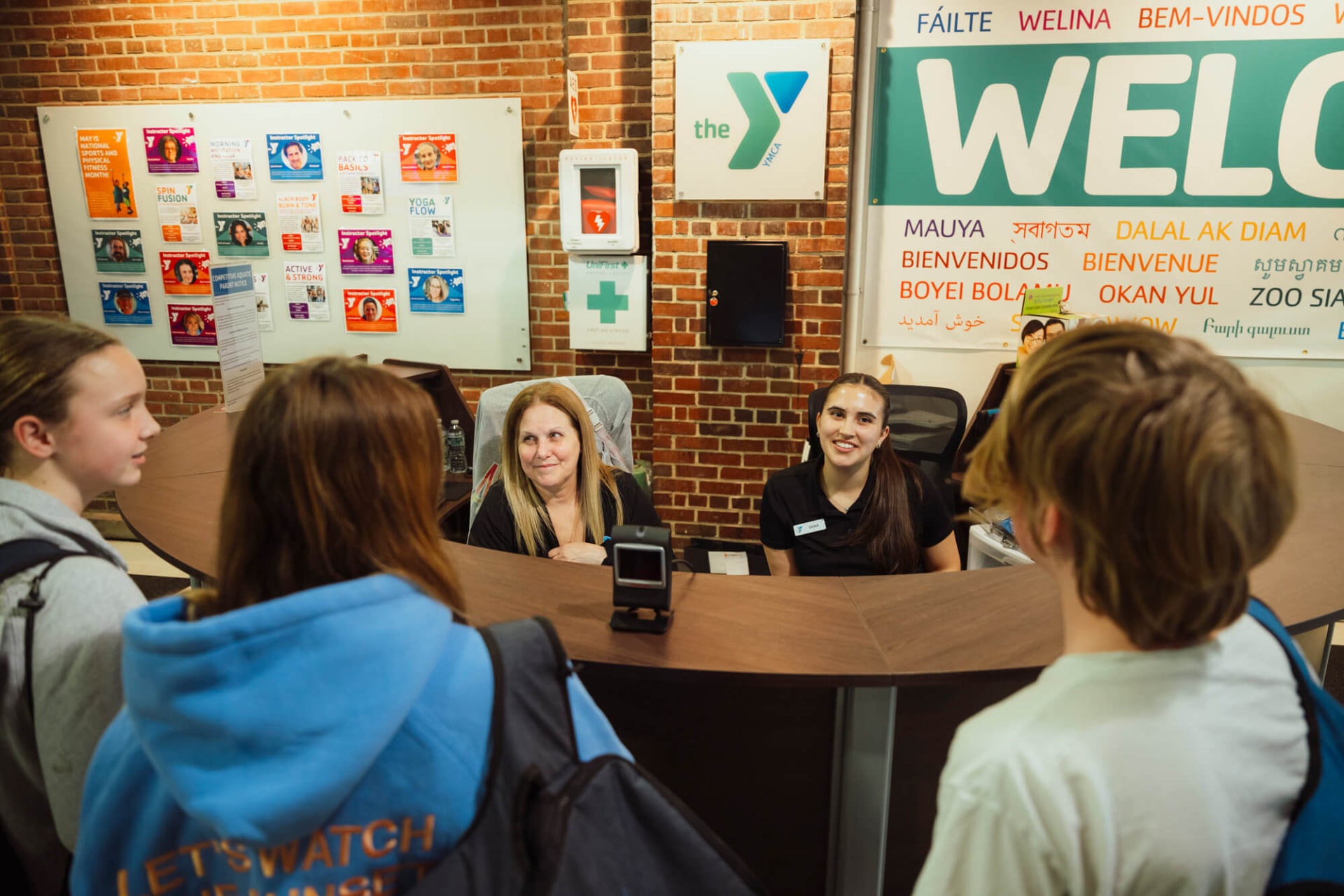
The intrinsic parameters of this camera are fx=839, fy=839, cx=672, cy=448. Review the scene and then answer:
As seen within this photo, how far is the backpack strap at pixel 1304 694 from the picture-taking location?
0.69 meters

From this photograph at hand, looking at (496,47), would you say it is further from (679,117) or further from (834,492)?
(834,492)

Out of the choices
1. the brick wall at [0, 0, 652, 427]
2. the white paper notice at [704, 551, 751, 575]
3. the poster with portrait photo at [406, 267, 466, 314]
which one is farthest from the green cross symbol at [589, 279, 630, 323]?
the white paper notice at [704, 551, 751, 575]

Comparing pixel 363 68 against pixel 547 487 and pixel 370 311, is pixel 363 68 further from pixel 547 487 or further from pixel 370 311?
pixel 547 487

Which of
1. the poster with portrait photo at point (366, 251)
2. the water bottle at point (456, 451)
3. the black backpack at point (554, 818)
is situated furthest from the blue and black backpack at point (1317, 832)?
→ the poster with portrait photo at point (366, 251)

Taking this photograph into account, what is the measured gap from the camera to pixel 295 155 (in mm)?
4219

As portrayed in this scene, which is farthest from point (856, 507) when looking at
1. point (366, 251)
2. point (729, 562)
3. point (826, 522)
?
point (366, 251)

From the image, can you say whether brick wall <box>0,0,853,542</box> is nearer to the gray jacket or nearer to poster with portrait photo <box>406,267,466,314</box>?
poster with portrait photo <box>406,267,466,314</box>

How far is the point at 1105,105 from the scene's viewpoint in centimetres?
349

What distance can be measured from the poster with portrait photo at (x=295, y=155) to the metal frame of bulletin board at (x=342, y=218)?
0.03 metres

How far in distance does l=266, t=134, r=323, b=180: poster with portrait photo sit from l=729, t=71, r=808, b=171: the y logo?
7.06ft

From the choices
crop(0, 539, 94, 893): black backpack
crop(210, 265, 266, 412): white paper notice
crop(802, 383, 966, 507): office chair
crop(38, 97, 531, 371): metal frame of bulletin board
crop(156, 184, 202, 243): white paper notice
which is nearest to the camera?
crop(0, 539, 94, 893): black backpack

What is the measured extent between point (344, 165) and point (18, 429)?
3.44 m

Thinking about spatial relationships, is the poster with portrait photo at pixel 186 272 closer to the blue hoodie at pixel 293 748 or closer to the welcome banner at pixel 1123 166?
the welcome banner at pixel 1123 166

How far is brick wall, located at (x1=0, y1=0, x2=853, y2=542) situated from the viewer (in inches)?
143
